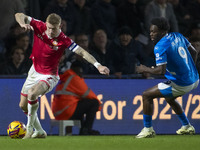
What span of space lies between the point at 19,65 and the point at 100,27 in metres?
2.59

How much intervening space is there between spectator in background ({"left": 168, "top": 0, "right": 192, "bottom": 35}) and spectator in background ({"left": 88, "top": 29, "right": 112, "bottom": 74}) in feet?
9.05

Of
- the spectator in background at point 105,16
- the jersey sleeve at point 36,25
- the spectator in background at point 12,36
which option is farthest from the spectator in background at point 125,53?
the jersey sleeve at point 36,25

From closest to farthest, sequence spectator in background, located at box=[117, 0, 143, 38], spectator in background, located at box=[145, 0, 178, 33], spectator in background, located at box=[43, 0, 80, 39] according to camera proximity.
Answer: spectator in background, located at box=[43, 0, 80, 39] → spectator in background, located at box=[145, 0, 178, 33] → spectator in background, located at box=[117, 0, 143, 38]

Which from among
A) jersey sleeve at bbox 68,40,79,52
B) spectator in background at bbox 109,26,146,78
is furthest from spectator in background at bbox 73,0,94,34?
jersey sleeve at bbox 68,40,79,52

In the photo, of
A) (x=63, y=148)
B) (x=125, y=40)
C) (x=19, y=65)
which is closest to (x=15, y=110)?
(x=19, y=65)

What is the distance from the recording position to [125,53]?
12.2 meters

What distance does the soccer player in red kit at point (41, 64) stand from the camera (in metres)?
9.50

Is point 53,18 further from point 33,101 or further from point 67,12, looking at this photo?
point 67,12

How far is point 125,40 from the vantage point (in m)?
12.4

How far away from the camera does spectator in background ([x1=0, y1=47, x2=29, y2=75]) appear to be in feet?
37.5

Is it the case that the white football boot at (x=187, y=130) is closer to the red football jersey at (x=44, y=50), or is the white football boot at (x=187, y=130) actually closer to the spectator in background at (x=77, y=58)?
the red football jersey at (x=44, y=50)

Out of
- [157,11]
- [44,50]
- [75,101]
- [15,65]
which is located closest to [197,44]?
[157,11]

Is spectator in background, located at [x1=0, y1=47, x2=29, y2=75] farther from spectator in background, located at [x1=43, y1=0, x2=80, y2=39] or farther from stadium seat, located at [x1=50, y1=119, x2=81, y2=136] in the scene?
spectator in background, located at [x1=43, y1=0, x2=80, y2=39]

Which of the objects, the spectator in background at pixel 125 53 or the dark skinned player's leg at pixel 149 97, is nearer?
the dark skinned player's leg at pixel 149 97
